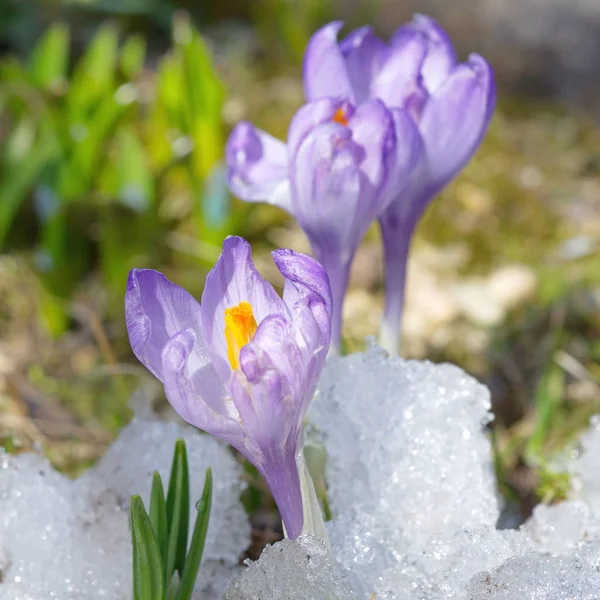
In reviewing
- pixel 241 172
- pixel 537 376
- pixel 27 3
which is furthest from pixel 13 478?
pixel 27 3

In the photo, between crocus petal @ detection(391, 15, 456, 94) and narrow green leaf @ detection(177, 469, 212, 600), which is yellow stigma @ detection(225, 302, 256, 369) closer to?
narrow green leaf @ detection(177, 469, 212, 600)

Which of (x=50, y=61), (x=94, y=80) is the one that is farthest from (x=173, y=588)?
(x=50, y=61)

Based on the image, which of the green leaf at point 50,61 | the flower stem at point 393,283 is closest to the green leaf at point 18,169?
the green leaf at point 50,61

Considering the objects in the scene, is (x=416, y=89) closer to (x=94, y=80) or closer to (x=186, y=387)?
(x=186, y=387)

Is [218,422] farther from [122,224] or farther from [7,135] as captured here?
[7,135]

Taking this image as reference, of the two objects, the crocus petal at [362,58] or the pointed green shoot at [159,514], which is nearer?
the pointed green shoot at [159,514]

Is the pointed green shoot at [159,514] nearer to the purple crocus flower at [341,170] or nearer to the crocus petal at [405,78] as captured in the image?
the purple crocus flower at [341,170]

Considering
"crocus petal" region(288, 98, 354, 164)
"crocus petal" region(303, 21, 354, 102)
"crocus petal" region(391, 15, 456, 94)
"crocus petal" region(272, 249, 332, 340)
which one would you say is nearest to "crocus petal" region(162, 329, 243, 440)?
"crocus petal" region(272, 249, 332, 340)
